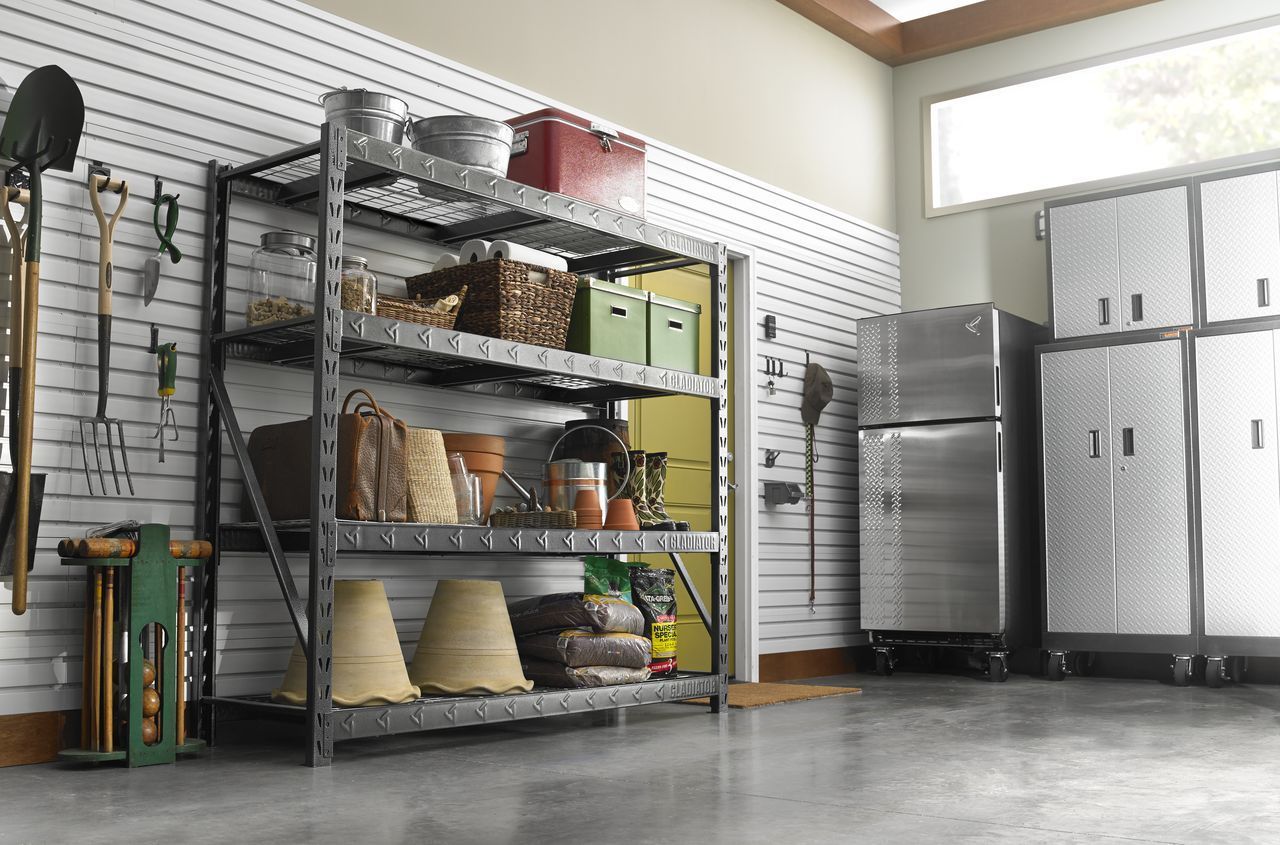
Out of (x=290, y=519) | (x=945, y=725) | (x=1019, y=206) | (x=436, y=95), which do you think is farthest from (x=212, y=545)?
(x=1019, y=206)

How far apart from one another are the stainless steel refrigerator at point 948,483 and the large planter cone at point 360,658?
4.09 metres

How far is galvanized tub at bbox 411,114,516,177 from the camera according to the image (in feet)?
15.1

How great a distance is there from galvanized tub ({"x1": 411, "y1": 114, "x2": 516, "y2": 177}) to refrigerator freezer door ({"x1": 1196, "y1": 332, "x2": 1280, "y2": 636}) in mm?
4525

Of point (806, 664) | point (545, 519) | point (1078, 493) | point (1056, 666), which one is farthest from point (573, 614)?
point (1078, 493)

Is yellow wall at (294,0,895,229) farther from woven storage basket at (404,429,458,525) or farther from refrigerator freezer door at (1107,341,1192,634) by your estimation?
refrigerator freezer door at (1107,341,1192,634)

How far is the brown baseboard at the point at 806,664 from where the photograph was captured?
7.29 meters

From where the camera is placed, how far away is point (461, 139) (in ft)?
15.1

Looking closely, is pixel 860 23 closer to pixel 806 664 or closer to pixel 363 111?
pixel 806 664

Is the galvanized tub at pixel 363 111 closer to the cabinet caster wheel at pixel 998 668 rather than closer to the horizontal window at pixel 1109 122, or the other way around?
the cabinet caster wheel at pixel 998 668

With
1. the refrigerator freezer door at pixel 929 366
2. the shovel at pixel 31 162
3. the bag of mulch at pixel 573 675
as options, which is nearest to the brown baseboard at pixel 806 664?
the refrigerator freezer door at pixel 929 366

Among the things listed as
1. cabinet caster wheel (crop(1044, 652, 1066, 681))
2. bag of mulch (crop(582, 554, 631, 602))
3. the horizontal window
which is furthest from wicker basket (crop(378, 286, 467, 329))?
the horizontal window

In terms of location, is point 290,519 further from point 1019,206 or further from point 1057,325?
point 1019,206

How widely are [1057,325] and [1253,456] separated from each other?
1387 millimetres

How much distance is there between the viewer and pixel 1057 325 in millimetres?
7578
